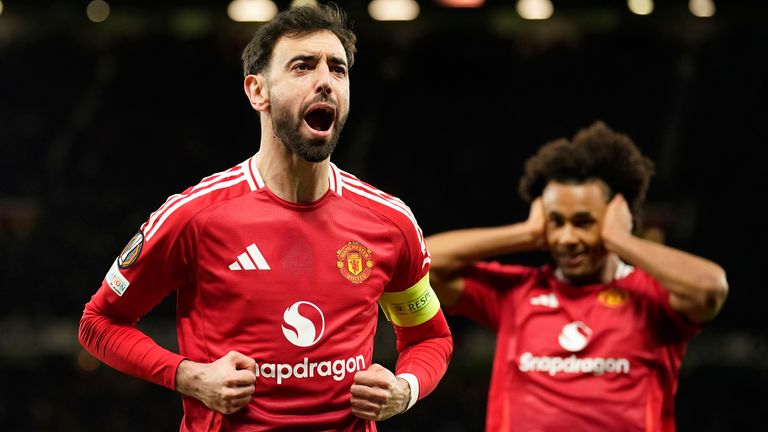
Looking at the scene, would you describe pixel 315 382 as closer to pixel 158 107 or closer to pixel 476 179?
pixel 476 179

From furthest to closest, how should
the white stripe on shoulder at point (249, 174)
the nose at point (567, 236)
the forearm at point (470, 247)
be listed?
the forearm at point (470, 247) → the nose at point (567, 236) → the white stripe on shoulder at point (249, 174)

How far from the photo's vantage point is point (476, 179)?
30.3ft

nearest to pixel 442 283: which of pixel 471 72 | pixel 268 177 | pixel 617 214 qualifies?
pixel 617 214

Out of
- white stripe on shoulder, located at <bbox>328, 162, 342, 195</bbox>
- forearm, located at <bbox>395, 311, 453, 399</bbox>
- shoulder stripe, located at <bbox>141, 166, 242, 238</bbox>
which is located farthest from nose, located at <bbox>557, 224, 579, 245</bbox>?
shoulder stripe, located at <bbox>141, 166, 242, 238</bbox>

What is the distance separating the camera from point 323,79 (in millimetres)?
2049

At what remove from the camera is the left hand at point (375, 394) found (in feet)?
6.38

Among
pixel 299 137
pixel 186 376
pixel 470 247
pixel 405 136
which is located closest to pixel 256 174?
pixel 299 137

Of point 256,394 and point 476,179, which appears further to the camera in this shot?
point 476,179

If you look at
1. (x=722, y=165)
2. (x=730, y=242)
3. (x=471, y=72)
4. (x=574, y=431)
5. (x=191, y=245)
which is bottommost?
(x=574, y=431)

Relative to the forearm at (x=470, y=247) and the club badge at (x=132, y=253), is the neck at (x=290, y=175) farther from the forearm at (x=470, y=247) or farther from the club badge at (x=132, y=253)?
the forearm at (x=470, y=247)

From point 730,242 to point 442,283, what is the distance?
6176 millimetres

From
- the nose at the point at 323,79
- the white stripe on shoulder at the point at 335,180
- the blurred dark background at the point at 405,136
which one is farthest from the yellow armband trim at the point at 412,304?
the blurred dark background at the point at 405,136

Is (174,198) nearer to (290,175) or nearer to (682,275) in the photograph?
(290,175)

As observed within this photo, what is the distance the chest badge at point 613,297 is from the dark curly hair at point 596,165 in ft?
1.17
